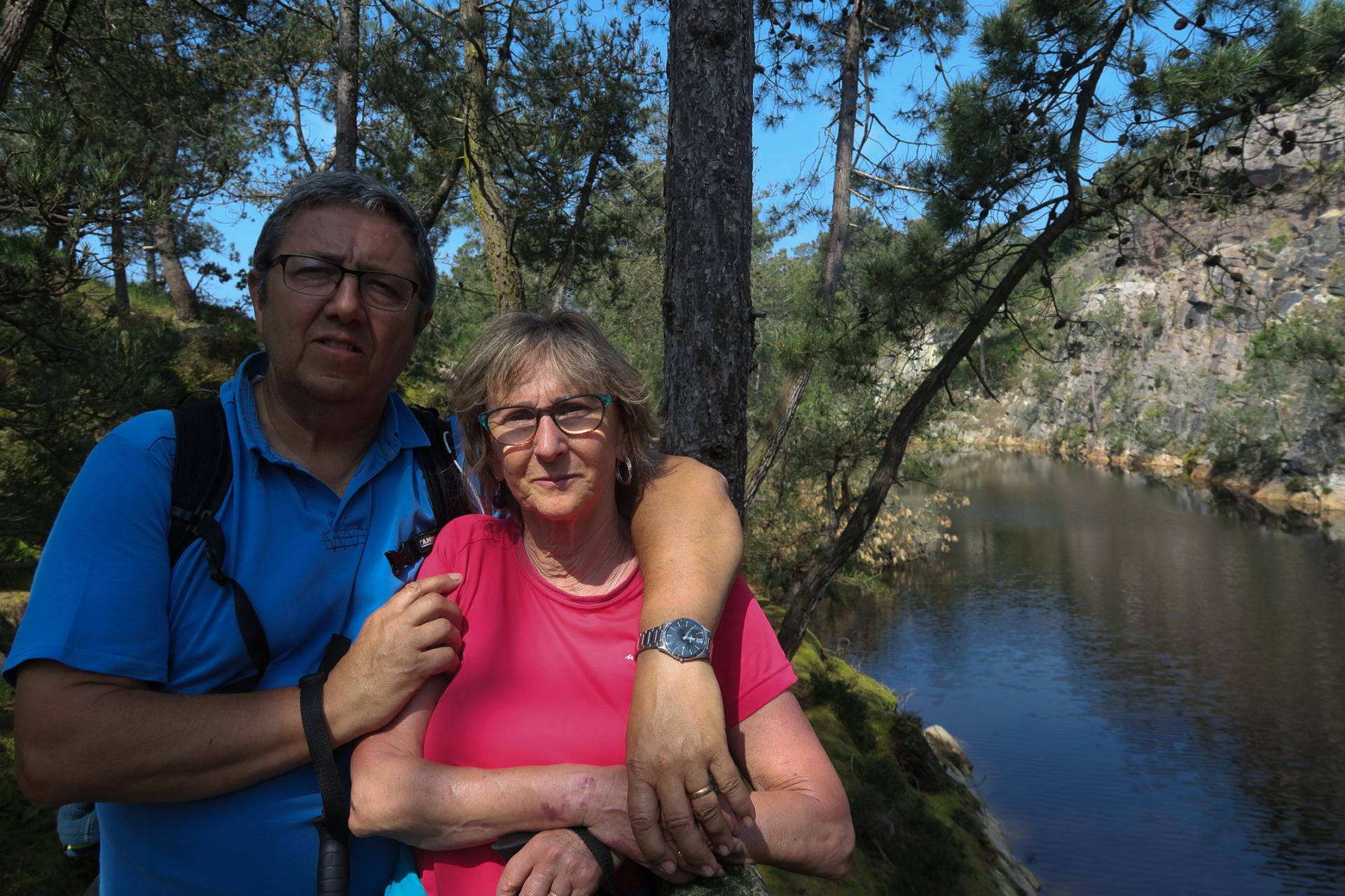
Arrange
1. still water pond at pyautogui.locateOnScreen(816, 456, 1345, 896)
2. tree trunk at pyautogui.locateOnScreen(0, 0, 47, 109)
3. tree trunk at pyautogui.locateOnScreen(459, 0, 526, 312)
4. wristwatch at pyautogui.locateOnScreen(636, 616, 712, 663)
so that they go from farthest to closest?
still water pond at pyautogui.locateOnScreen(816, 456, 1345, 896), tree trunk at pyautogui.locateOnScreen(459, 0, 526, 312), tree trunk at pyautogui.locateOnScreen(0, 0, 47, 109), wristwatch at pyautogui.locateOnScreen(636, 616, 712, 663)

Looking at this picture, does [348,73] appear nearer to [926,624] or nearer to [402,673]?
[402,673]

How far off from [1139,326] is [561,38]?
5009 centimetres

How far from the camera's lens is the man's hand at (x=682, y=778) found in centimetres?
116

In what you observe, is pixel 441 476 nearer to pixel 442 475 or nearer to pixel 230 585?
pixel 442 475

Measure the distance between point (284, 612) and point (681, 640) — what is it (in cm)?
64

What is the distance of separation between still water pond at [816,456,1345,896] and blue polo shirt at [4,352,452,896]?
28.6 ft

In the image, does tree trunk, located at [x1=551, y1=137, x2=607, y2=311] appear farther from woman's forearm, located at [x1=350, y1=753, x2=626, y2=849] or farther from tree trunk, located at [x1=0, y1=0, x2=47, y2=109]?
woman's forearm, located at [x1=350, y1=753, x2=626, y2=849]

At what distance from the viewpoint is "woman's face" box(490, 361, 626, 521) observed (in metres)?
1.43

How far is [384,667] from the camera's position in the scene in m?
1.24

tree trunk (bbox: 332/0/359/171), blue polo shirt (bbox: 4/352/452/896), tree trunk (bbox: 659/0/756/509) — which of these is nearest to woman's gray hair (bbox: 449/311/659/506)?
blue polo shirt (bbox: 4/352/452/896)

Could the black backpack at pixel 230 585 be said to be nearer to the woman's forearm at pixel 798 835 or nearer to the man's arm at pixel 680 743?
the man's arm at pixel 680 743

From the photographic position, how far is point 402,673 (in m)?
1.24

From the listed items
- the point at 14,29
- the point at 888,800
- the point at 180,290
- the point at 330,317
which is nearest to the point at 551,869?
the point at 330,317

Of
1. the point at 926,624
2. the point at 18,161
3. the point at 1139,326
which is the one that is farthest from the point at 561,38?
the point at 1139,326
